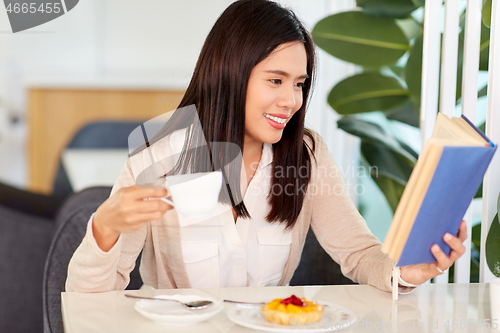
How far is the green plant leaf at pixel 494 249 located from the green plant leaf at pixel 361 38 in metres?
0.87

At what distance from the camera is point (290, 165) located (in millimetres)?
1224

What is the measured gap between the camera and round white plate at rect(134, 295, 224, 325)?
0.69 m

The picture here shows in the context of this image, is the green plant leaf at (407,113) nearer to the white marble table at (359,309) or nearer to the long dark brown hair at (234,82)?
the long dark brown hair at (234,82)

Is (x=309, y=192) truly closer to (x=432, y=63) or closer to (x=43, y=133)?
(x=432, y=63)

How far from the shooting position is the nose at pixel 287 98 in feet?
3.64

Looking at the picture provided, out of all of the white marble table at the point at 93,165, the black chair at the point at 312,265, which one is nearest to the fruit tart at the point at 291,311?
the black chair at the point at 312,265

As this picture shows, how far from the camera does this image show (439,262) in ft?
2.73

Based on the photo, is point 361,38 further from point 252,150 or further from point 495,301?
point 495,301

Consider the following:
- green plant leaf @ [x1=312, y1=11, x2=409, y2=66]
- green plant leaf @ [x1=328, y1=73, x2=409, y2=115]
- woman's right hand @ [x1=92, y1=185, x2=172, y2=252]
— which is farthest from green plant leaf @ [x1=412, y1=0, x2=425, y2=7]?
woman's right hand @ [x1=92, y1=185, x2=172, y2=252]

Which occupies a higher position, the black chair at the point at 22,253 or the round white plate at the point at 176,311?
Result: the round white plate at the point at 176,311

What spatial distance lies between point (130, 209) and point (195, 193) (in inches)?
4.6

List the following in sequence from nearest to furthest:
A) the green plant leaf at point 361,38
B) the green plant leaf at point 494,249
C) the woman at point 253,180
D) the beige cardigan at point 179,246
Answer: the beige cardigan at point 179,246
the green plant leaf at point 494,249
the woman at point 253,180
the green plant leaf at point 361,38

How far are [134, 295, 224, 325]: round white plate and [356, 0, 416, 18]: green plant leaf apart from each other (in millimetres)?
1202

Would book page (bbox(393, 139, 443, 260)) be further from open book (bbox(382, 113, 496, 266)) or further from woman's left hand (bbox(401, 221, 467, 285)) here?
woman's left hand (bbox(401, 221, 467, 285))
